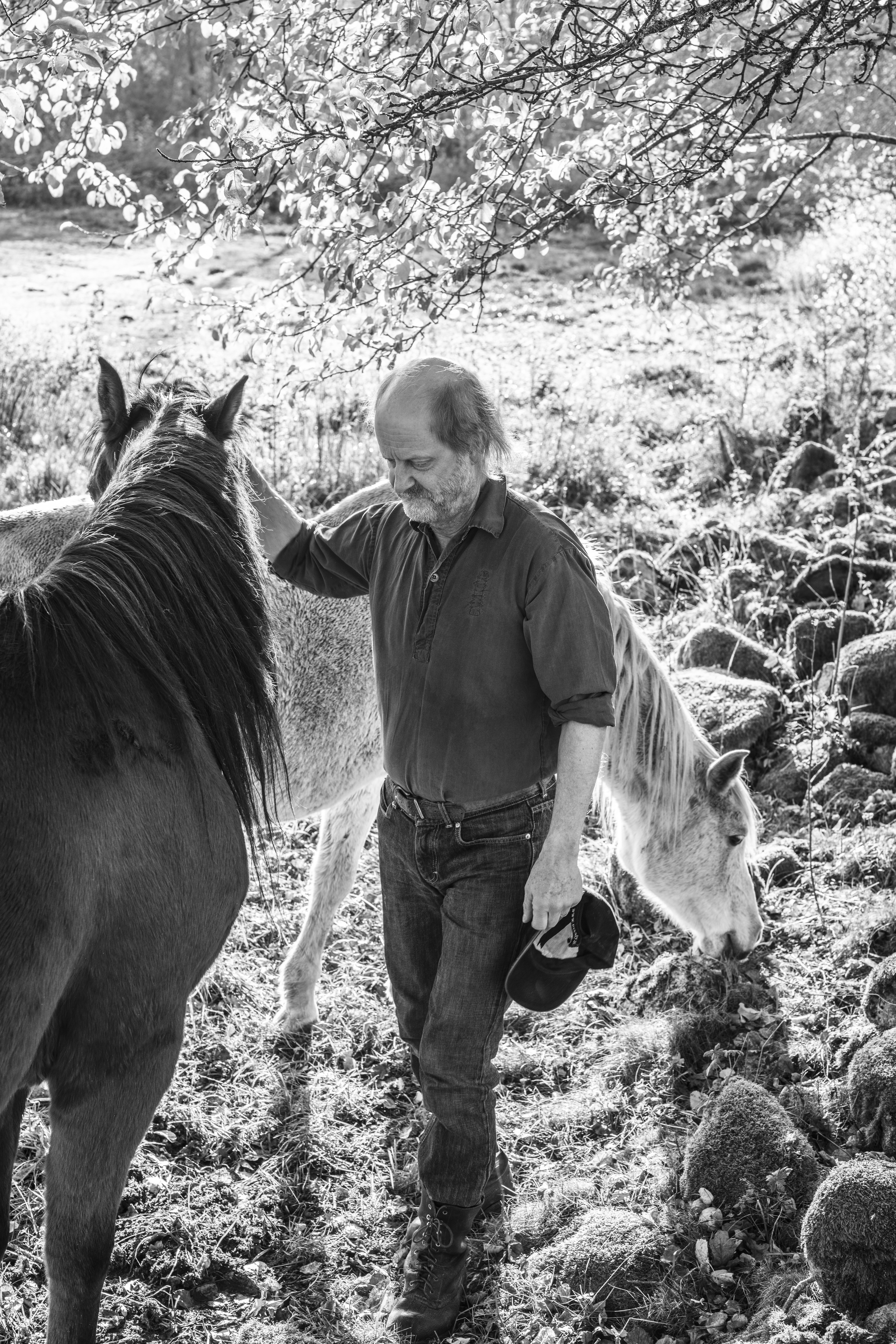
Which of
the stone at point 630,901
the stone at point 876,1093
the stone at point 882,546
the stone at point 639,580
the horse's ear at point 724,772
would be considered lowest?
the stone at point 630,901

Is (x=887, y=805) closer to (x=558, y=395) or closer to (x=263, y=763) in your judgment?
(x=263, y=763)

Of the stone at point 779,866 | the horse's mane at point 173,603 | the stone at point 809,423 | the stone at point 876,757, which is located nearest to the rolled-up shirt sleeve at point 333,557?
the horse's mane at point 173,603

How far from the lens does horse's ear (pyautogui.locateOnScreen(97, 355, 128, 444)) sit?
2.63 m

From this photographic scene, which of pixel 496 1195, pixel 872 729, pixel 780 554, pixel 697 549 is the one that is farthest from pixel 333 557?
pixel 697 549

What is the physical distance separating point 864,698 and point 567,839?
11.2 feet

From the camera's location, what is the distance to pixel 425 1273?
280 cm

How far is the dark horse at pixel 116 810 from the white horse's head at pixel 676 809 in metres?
1.57

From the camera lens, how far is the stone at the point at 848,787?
4906 millimetres

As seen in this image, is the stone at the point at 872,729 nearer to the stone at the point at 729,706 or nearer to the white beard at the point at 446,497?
the stone at the point at 729,706

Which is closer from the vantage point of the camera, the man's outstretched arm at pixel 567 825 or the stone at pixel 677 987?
the man's outstretched arm at pixel 567 825

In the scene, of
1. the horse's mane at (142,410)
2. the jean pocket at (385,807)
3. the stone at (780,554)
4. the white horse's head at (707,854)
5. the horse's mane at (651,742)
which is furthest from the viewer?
the stone at (780,554)

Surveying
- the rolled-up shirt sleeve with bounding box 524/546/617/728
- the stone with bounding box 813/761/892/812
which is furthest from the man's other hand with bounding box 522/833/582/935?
the stone with bounding box 813/761/892/812

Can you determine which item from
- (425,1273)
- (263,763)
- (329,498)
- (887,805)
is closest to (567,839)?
(263,763)

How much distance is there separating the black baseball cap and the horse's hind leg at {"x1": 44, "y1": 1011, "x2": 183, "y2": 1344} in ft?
2.77
